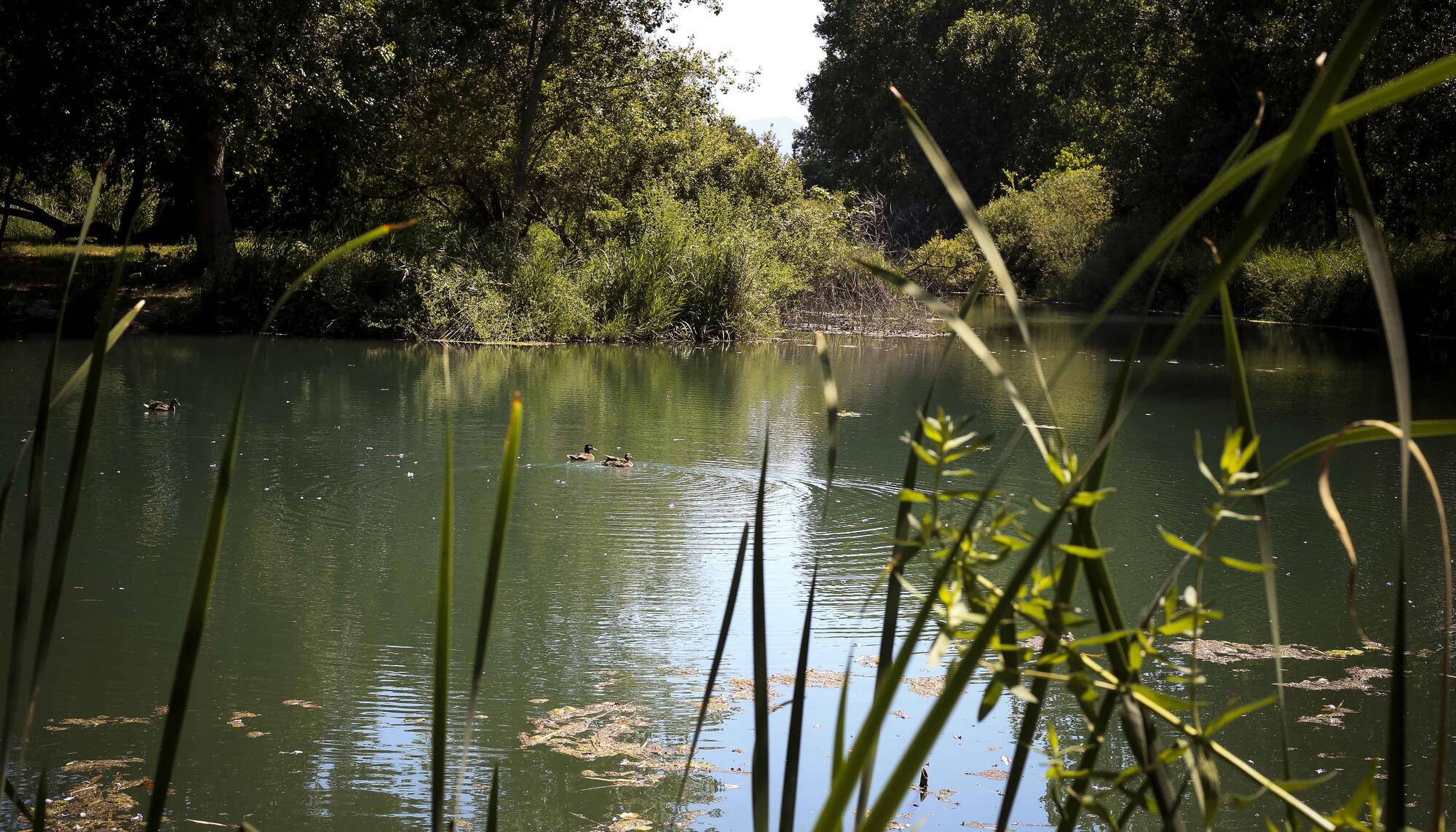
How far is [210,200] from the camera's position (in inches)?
667

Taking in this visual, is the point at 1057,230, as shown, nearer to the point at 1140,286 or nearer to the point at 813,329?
the point at 1140,286

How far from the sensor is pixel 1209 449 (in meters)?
8.38

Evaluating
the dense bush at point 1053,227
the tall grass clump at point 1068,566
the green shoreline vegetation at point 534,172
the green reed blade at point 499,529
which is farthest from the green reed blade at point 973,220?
the dense bush at point 1053,227

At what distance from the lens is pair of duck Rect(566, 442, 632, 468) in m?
7.35

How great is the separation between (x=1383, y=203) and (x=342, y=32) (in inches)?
561

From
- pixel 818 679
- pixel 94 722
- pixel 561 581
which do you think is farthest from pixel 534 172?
pixel 94 722

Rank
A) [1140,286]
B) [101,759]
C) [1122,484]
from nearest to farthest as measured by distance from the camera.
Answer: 1. [101,759]
2. [1122,484]
3. [1140,286]

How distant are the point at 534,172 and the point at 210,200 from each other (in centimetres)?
454

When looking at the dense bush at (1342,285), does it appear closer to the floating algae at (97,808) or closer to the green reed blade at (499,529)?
the floating algae at (97,808)

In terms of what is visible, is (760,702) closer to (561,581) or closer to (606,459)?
(561,581)

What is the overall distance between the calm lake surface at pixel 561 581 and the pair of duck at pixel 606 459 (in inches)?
8.0

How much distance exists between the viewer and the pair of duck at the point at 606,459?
24.1 ft

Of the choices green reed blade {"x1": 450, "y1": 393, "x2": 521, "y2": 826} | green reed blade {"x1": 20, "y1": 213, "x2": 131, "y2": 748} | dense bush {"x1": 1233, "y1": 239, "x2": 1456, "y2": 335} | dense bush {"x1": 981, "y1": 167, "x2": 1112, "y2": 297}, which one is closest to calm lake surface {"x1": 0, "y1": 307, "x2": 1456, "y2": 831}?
green reed blade {"x1": 450, "y1": 393, "x2": 521, "y2": 826}

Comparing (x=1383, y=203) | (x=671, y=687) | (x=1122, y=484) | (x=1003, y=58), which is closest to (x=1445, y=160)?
(x=1383, y=203)
